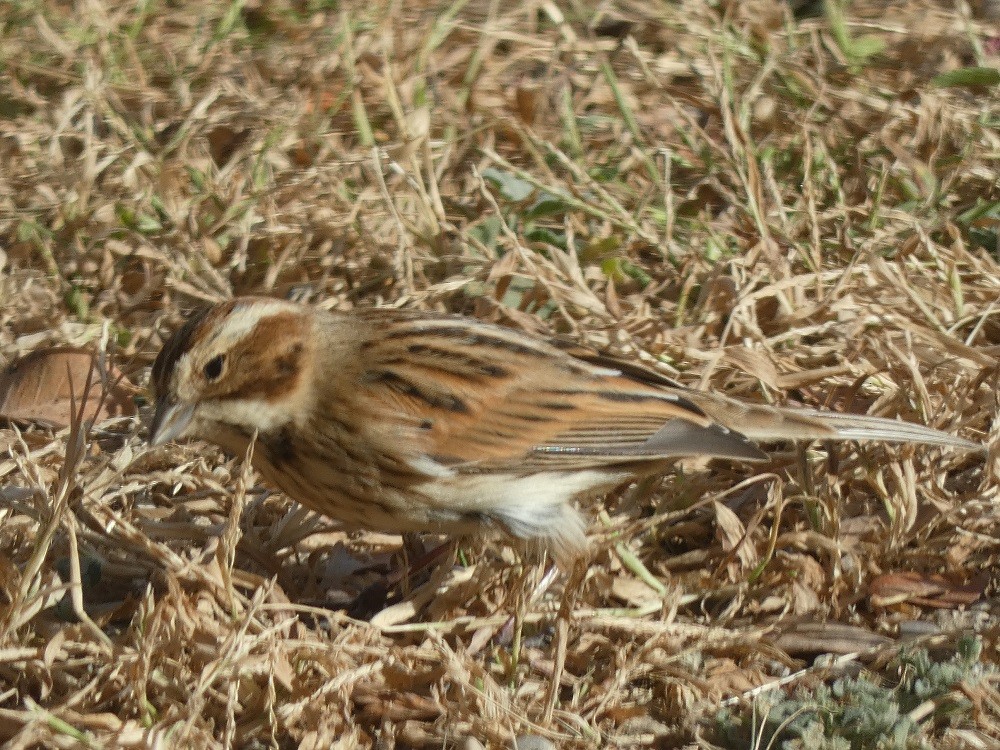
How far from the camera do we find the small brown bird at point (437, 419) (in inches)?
151

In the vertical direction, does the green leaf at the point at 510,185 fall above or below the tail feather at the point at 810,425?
below

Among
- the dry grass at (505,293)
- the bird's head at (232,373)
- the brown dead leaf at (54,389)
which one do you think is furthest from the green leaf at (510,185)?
the bird's head at (232,373)

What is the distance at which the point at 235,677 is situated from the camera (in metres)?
3.45

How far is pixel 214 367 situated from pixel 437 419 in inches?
23.7

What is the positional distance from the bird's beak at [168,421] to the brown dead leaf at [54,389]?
1036mm

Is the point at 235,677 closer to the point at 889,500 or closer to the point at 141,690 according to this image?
the point at 141,690

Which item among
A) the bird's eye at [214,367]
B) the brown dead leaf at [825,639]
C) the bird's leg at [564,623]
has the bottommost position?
the brown dead leaf at [825,639]

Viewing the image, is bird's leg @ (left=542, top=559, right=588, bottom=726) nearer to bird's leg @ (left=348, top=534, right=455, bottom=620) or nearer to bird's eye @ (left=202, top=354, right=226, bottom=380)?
bird's leg @ (left=348, top=534, right=455, bottom=620)

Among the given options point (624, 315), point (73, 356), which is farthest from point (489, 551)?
point (73, 356)

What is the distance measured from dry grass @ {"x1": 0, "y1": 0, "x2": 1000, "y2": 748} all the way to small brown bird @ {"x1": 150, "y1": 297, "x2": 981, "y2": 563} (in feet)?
0.64

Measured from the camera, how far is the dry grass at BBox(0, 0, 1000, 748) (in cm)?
362

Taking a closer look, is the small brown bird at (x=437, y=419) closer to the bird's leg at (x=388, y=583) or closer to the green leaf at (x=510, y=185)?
the bird's leg at (x=388, y=583)

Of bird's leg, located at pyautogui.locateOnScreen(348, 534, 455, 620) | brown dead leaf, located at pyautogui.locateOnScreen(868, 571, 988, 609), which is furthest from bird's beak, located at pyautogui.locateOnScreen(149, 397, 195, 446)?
brown dead leaf, located at pyautogui.locateOnScreen(868, 571, 988, 609)

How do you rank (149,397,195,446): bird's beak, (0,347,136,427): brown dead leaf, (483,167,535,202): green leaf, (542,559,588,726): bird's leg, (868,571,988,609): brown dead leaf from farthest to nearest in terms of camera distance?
(483,167,535,202): green leaf < (0,347,136,427): brown dead leaf < (868,571,988,609): brown dead leaf < (149,397,195,446): bird's beak < (542,559,588,726): bird's leg
